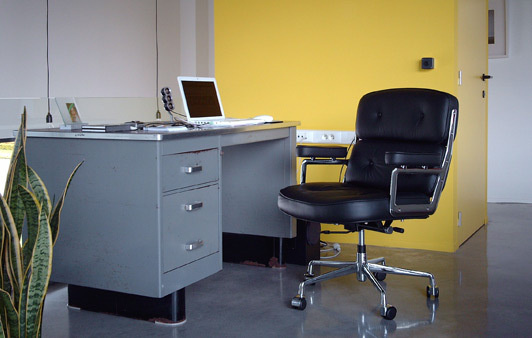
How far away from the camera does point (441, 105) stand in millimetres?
3160

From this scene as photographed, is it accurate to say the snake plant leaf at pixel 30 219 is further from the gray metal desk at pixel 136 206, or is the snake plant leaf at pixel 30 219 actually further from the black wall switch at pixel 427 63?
the black wall switch at pixel 427 63

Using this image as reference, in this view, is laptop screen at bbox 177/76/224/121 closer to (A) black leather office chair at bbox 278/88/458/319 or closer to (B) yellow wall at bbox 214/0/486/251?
(A) black leather office chair at bbox 278/88/458/319

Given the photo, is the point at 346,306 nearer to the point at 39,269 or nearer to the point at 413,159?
the point at 413,159

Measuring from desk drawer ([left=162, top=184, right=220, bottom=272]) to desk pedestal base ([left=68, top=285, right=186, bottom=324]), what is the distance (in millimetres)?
185

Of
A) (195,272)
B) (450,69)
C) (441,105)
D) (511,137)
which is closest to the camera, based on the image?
(195,272)

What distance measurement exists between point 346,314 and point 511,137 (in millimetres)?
3885

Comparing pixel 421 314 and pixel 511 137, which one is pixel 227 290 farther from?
pixel 511 137

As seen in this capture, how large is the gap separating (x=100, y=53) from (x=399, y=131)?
2732mm

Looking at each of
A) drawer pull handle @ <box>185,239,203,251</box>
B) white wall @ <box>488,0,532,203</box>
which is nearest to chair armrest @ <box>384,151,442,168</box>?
drawer pull handle @ <box>185,239,203,251</box>

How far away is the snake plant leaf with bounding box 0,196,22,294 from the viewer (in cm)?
189

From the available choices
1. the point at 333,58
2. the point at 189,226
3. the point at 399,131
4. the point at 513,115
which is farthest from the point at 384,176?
the point at 513,115

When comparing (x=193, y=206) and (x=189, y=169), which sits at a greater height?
(x=189, y=169)

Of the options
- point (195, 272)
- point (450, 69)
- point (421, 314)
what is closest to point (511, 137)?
point (450, 69)

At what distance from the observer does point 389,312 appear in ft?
9.25
